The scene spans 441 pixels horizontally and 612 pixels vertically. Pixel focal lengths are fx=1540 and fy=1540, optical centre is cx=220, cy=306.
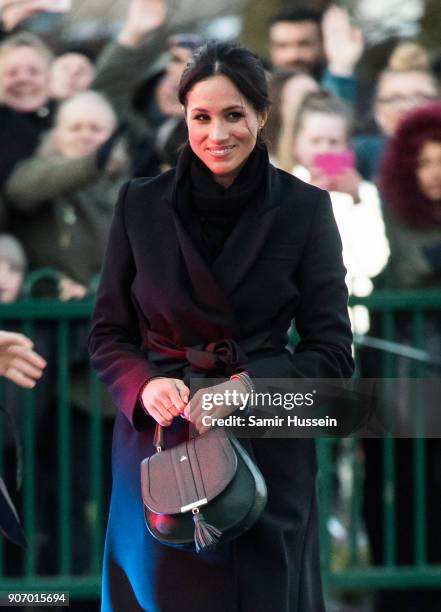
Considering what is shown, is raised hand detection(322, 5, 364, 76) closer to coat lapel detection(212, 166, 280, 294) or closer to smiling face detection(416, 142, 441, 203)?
smiling face detection(416, 142, 441, 203)

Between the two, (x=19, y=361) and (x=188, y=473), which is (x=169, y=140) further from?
(x=188, y=473)

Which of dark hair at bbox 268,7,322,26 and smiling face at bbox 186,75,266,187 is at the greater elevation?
→ dark hair at bbox 268,7,322,26

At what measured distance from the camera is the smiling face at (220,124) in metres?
3.86

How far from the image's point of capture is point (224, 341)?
389 centimetres

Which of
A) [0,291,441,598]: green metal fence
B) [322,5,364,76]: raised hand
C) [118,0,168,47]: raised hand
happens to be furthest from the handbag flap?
[322,5,364,76]: raised hand

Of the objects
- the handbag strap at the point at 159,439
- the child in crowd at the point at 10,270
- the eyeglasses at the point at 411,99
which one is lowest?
the handbag strap at the point at 159,439

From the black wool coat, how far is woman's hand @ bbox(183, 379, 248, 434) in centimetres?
7

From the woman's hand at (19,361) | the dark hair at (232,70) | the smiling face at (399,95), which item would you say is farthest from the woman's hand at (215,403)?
the smiling face at (399,95)

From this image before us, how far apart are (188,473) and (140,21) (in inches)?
151

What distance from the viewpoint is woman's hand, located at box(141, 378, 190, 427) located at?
3.75 m

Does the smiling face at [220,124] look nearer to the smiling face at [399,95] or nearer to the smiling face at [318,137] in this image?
the smiling face at [318,137]

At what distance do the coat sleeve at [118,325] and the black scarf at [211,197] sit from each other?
0.58 ft

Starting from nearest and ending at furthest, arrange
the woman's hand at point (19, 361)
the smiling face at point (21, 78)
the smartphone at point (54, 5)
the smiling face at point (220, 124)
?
the smiling face at point (220, 124) → the woman's hand at point (19, 361) → the smiling face at point (21, 78) → the smartphone at point (54, 5)

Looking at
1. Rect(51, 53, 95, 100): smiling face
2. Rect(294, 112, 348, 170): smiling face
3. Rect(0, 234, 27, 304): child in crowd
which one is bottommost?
Rect(0, 234, 27, 304): child in crowd
